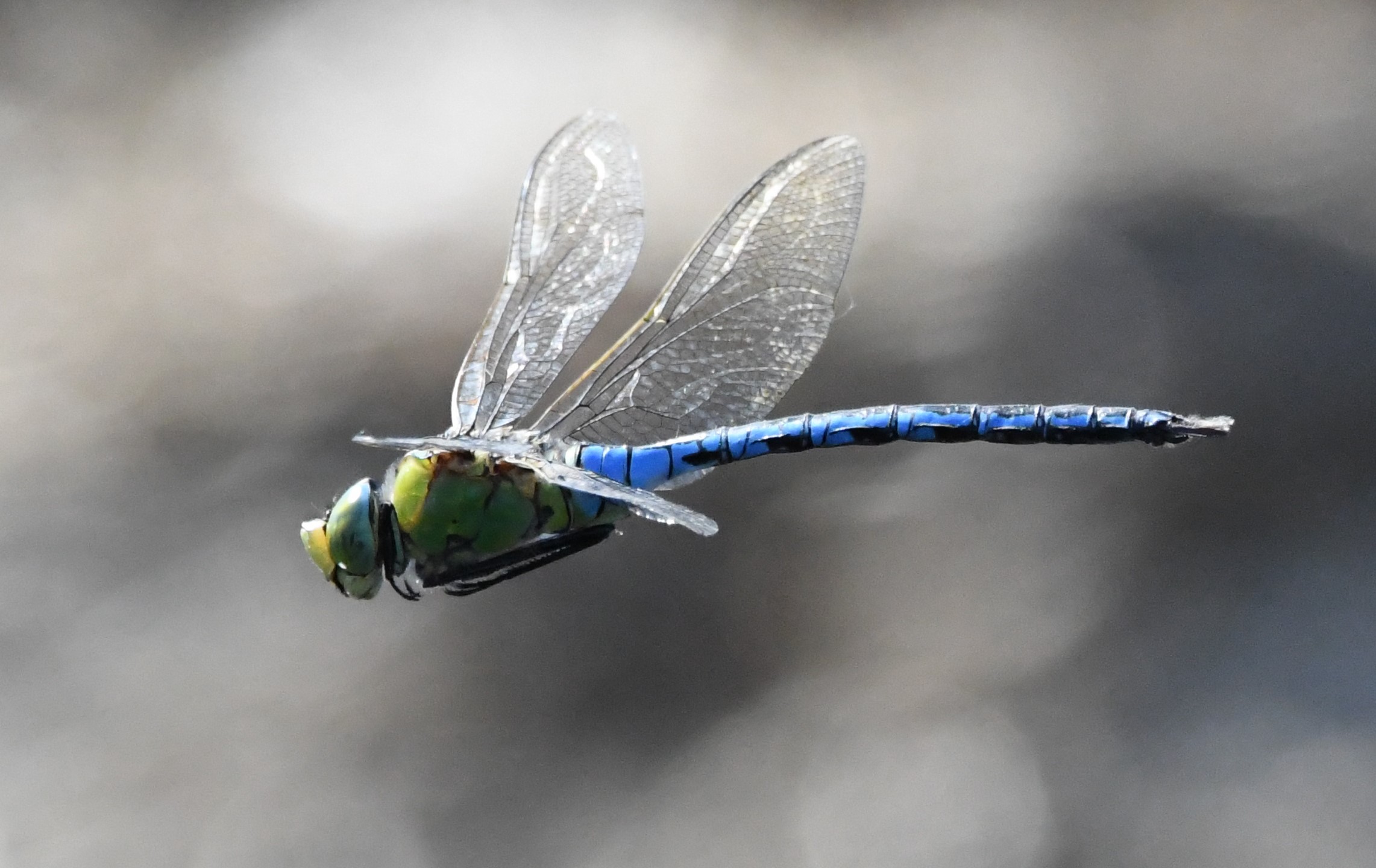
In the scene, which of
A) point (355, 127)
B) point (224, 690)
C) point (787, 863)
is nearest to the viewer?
point (787, 863)

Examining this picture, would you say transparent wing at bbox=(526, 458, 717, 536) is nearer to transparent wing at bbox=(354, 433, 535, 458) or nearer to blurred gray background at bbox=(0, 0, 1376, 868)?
transparent wing at bbox=(354, 433, 535, 458)

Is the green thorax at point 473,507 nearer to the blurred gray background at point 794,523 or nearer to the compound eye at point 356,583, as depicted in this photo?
the compound eye at point 356,583

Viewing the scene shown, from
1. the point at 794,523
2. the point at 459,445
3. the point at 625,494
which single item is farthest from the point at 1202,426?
the point at 794,523

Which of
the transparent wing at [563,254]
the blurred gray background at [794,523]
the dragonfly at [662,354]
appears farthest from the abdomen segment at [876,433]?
the blurred gray background at [794,523]

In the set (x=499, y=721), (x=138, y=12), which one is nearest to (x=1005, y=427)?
(x=499, y=721)

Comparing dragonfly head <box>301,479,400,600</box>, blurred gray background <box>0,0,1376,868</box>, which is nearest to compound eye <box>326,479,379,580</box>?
dragonfly head <box>301,479,400,600</box>

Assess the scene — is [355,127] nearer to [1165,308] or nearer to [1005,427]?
[1165,308]
